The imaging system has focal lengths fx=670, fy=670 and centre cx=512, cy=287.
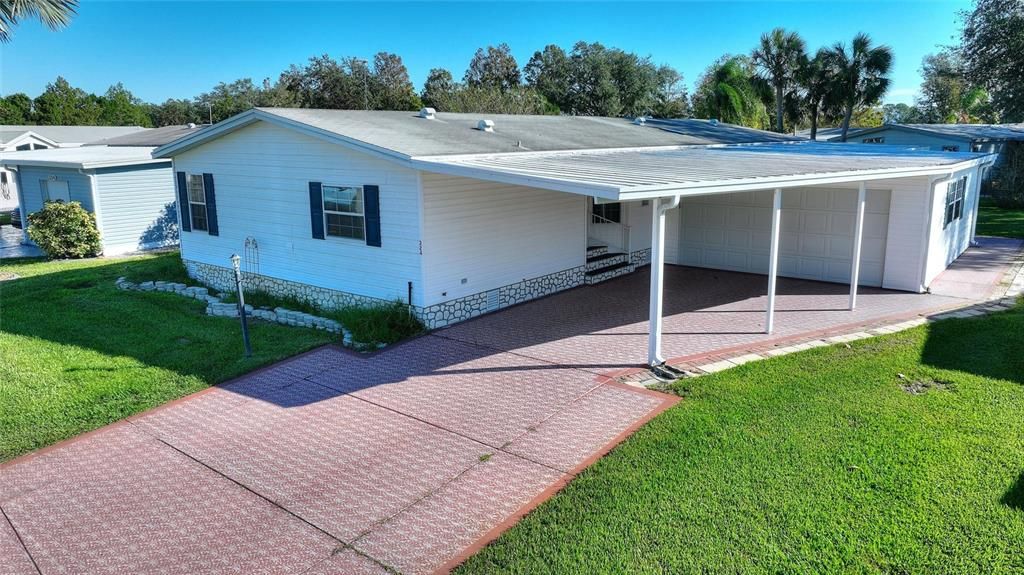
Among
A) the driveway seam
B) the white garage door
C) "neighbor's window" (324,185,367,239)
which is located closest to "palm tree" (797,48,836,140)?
the white garage door

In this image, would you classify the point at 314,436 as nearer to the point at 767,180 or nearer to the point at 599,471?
the point at 599,471

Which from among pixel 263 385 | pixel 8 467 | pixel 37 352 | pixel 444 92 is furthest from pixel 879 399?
pixel 444 92

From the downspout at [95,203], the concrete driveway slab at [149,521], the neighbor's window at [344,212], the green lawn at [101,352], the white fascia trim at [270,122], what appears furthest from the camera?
the downspout at [95,203]

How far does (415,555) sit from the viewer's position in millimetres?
4781

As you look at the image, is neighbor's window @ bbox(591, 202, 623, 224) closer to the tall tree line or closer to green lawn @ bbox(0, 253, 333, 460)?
green lawn @ bbox(0, 253, 333, 460)

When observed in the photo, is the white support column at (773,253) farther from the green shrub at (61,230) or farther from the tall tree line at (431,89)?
the tall tree line at (431,89)

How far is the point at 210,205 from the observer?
13344 millimetres

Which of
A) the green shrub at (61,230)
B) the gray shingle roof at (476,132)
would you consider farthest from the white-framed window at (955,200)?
the green shrub at (61,230)

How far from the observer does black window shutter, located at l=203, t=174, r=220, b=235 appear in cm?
1323

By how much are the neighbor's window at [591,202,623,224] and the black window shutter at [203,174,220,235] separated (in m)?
7.65

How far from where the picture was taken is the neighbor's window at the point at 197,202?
13570 mm

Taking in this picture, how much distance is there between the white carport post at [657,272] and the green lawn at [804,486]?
0.70 meters

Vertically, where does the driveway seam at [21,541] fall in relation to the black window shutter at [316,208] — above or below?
below

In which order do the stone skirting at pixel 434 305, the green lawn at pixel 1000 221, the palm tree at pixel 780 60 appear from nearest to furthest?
the stone skirting at pixel 434 305
the green lawn at pixel 1000 221
the palm tree at pixel 780 60
